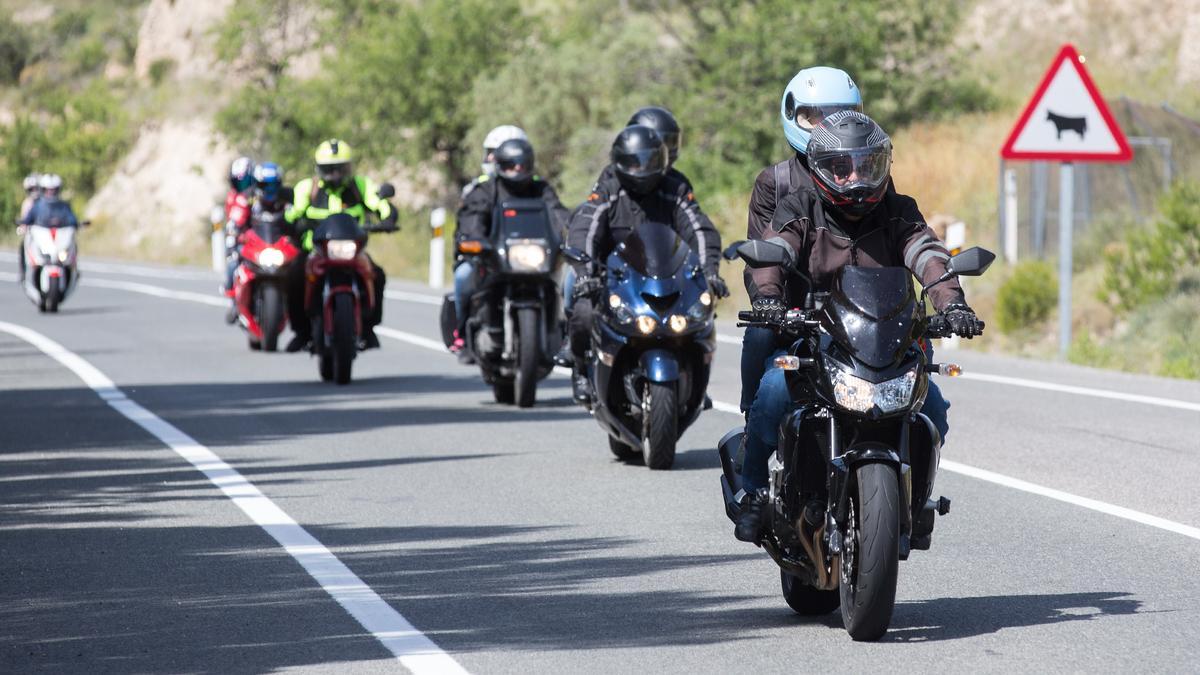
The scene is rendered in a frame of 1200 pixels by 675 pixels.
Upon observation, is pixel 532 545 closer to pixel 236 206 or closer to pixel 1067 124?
pixel 1067 124

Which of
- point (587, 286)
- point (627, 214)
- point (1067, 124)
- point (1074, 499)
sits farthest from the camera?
point (1067, 124)

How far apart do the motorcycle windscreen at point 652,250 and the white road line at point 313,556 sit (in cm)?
237

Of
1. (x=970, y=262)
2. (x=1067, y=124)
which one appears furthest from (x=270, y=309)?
(x=970, y=262)

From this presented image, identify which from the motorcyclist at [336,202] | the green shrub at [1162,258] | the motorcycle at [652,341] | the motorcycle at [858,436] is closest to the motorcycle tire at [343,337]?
the motorcyclist at [336,202]

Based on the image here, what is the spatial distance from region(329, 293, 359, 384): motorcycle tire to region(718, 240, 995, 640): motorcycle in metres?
10.3

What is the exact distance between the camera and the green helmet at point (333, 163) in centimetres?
1830

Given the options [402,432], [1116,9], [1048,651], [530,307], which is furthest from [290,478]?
[1116,9]

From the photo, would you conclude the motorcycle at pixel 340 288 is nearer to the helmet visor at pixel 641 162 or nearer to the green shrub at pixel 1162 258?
A: the helmet visor at pixel 641 162

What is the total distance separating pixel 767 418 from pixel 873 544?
85 cm

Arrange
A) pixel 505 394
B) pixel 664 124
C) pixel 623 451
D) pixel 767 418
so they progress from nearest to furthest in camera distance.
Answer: pixel 767 418
pixel 623 451
pixel 664 124
pixel 505 394

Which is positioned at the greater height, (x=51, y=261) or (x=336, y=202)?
(x=336, y=202)

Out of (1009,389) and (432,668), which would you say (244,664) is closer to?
(432,668)

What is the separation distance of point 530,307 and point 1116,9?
36103 mm

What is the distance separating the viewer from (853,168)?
732 centimetres
